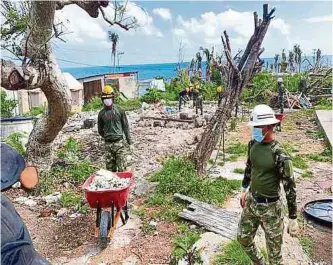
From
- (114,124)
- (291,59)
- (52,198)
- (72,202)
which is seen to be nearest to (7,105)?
(52,198)

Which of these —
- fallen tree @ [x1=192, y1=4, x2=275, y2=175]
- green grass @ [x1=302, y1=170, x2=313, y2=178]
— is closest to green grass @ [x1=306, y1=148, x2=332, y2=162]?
green grass @ [x1=302, y1=170, x2=313, y2=178]

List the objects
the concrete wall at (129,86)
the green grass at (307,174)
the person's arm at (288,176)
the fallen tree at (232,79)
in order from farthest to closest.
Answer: the concrete wall at (129,86), the green grass at (307,174), the fallen tree at (232,79), the person's arm at (288,176)

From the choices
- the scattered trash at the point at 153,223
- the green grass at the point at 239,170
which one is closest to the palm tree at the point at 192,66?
the green grass at the point at 239,170

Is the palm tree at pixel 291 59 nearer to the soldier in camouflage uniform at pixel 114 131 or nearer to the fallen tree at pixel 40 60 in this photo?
the fallen tree at pixel 40 60

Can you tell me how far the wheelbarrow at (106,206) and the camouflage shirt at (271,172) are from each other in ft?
5.67

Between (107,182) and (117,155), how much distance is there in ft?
4.19

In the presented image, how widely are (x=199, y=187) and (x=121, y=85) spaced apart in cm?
1898

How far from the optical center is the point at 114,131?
6.20 metres

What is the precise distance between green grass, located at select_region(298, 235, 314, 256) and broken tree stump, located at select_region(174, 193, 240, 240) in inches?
33.4

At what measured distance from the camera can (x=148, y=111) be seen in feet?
53.4

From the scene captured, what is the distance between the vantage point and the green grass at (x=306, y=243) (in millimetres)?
4856

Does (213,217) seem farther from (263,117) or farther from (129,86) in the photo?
(129,86)

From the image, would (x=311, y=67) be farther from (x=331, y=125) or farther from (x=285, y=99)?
(x=331, y=125)

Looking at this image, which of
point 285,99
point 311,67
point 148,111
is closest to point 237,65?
point 148,111
